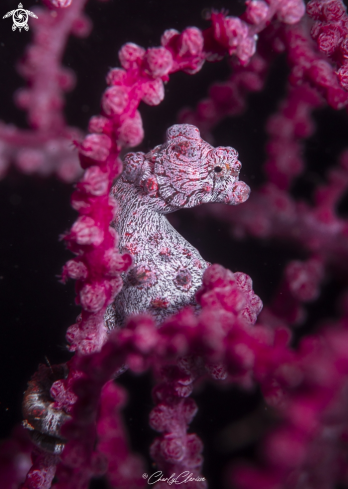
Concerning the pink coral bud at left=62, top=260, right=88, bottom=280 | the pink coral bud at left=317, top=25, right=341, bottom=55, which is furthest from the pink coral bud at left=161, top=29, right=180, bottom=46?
the pink coral bud at left=62, top=260, right=88, bottom=280

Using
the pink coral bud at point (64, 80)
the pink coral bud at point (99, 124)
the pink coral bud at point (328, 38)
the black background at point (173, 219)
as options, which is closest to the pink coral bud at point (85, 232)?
the pink coral bud at point (99, 124)

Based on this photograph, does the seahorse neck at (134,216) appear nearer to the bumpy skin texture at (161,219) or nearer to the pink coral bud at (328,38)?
the bumpy skin texture at (161,219)

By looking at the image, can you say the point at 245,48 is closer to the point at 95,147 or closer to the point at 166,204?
the point at 95,147

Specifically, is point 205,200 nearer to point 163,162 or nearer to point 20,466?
point 163,162

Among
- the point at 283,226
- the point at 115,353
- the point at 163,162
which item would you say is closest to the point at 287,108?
the point at 283,226

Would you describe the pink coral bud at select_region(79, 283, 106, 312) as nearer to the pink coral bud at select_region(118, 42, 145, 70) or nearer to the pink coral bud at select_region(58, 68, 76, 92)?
the pink coral bud at select_region(118, 42, 145, 70)

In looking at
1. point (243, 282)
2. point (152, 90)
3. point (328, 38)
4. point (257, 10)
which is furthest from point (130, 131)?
point (328, 38)
